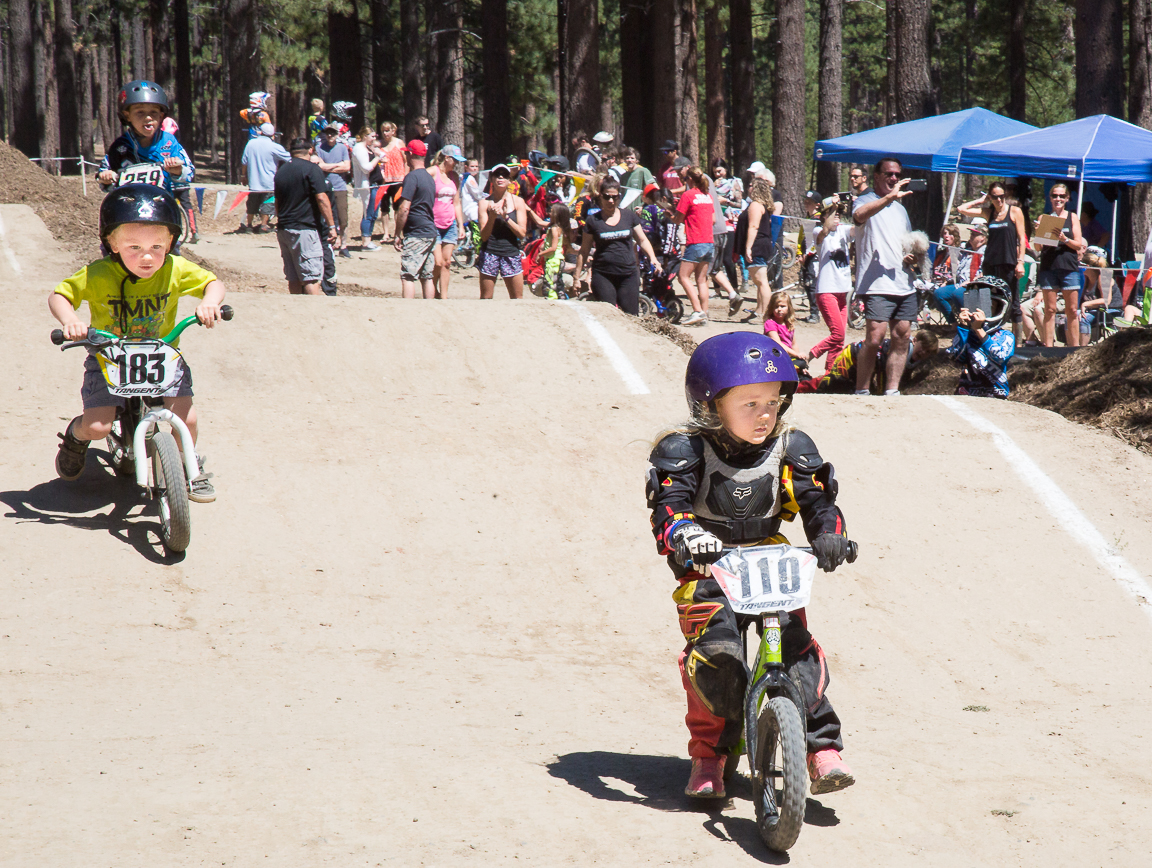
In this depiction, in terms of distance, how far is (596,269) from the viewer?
41.5ft

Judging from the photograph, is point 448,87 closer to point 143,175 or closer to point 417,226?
point 417,226

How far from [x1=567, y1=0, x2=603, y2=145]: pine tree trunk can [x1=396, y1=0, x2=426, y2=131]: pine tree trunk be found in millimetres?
4933

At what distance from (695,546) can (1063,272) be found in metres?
11.9

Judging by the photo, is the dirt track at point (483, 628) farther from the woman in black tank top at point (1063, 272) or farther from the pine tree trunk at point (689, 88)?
the pine tree trunk at point (689, 88)

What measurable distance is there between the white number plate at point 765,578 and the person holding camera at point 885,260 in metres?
7.03

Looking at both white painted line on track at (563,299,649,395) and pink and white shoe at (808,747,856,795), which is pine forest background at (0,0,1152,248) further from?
pink and white shoe at (808,747,856,795)

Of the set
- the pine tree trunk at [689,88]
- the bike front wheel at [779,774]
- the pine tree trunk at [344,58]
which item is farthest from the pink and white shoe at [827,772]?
the pine tree trunk at [344,58]

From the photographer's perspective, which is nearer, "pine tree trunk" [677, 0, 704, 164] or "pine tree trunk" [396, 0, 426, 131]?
"pine tree trunk" [396, 0, 426, 131]

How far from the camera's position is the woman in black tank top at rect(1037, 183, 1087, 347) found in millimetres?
13906

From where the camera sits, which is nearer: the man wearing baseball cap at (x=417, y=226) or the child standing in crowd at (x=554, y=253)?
the man wearing baseball cap at (x=417, y=226)

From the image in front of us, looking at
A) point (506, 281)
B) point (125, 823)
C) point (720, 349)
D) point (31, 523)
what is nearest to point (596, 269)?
point (506, 281)

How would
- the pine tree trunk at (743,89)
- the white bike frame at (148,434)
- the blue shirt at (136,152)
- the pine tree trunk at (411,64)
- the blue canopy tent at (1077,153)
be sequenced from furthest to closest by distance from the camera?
the pine tree trunk at (743,89)
the pine tree trunk at (411,64)
the blue canopy tent at (1077,153)
the blue shirt at (136,152)
the white bike frame at (148,434)

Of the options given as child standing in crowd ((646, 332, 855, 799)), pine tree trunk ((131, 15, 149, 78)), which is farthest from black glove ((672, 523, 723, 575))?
pine tree trunk ((131, 15, 149, 78))

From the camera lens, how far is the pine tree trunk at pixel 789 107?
80.0 ft
